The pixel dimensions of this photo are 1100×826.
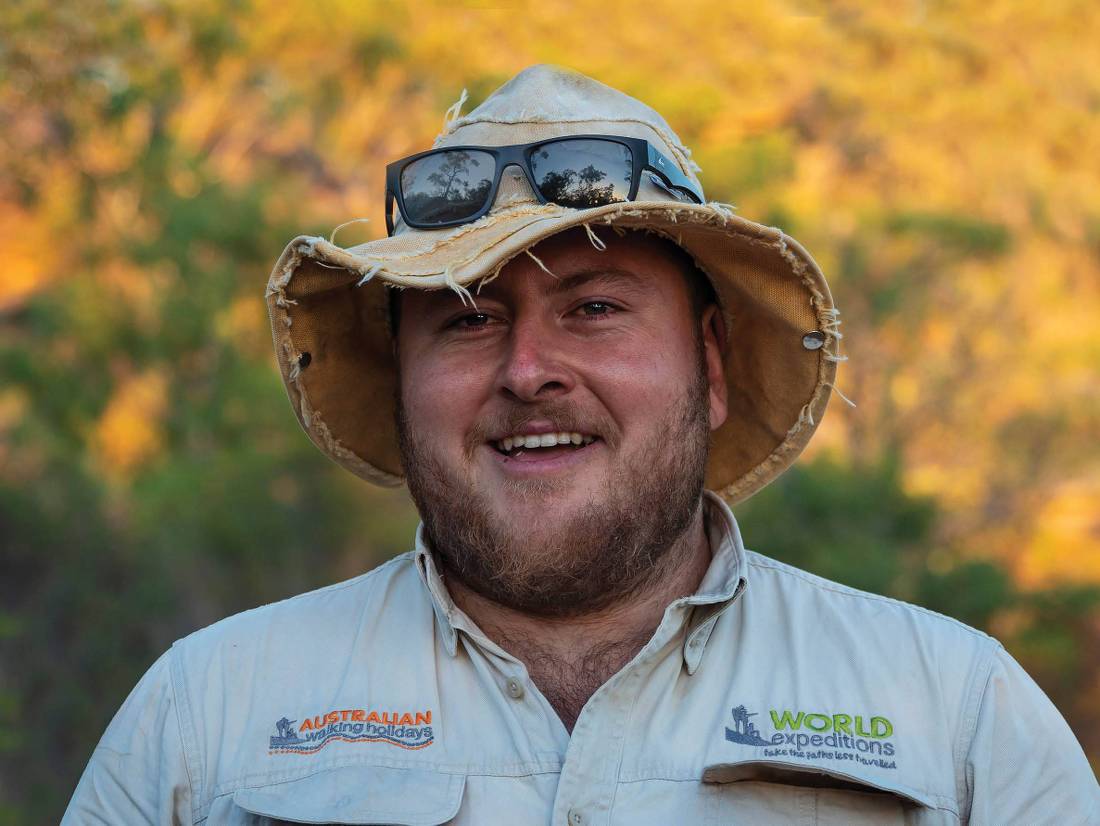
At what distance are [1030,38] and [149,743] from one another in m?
23.4

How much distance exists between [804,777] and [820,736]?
0.24 ft

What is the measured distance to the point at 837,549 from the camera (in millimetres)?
9648

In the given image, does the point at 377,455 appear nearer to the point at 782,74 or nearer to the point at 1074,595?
the point at 1074,595

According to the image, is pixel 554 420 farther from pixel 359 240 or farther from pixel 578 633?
pixel 359 240

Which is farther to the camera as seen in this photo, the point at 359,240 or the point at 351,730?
the point at 359,240

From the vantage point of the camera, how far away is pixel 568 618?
2189mm

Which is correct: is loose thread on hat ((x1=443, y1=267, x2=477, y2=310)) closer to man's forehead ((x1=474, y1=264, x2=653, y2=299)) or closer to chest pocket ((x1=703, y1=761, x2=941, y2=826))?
man's forehead ((x1=474, y1=264, x2=653, y2=299))

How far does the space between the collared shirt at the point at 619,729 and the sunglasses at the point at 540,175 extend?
2.07 ft

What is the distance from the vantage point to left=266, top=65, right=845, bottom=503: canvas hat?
6.89 feet

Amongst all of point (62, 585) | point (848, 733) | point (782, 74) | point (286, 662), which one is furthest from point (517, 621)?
point (782, 74)

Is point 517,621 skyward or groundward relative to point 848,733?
skyward

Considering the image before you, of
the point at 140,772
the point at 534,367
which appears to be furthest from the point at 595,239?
the point at 140,772

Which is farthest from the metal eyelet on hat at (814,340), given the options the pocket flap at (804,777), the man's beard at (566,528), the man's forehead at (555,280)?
the pocket flap at (804,777)

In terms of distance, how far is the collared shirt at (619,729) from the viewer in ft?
6.29
